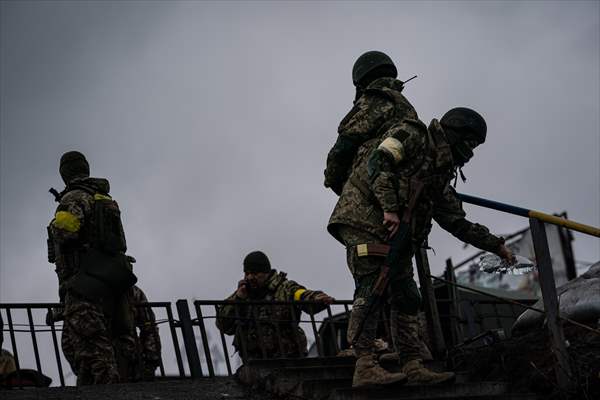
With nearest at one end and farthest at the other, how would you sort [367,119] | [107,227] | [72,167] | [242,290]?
[367,119], [107,227], [72,167], [242,290]

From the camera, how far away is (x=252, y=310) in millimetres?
11992

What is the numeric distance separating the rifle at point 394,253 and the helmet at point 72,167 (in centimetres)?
336

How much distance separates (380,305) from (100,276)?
2.79 metres

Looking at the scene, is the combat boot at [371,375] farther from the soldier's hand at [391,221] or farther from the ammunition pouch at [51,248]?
the ammunition pouch at [51,248]

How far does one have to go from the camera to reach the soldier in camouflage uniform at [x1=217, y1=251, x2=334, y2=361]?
11852 mm

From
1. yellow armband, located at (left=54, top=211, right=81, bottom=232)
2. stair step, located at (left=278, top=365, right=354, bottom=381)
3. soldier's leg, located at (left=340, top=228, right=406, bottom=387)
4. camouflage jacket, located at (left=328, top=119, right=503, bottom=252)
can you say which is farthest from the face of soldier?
soldier's leg, located at (left=340, top=228, right=406, bottom=387)

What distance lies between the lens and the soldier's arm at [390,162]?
23.8 ft

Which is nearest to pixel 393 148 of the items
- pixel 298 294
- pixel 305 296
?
pixel 305 296

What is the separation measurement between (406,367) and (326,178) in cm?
145

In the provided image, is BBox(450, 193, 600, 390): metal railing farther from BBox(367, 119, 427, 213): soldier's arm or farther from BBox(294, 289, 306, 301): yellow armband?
→ BBox(294, 289, 306, 301): yellow armband

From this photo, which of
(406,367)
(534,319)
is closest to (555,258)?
(534,319)

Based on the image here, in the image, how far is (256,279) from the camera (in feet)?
40.2

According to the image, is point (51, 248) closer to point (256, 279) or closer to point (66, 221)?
point (66, 221)

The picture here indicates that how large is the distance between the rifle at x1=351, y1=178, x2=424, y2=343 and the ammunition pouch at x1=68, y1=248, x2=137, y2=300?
2.70 m
